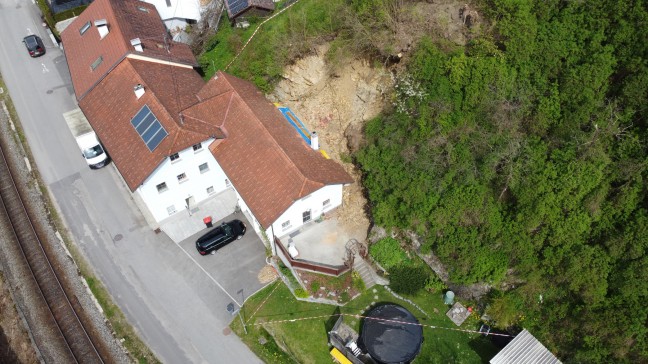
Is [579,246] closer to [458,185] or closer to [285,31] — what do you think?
[458,185]

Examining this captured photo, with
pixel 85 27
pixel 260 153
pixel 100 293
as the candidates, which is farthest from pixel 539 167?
pixel 85 27

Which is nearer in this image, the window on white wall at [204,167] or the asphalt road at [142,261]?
the asphalt road at [142,261]

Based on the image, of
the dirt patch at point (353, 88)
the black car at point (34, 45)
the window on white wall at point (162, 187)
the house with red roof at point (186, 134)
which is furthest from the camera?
the black car at point (34, 45)

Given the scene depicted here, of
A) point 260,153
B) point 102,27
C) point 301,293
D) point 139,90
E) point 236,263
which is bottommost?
point 301,293

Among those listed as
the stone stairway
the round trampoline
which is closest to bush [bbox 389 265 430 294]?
the stone stairway

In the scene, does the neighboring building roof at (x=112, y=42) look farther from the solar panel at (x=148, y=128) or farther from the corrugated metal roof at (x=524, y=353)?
the corrugated metal roof at (x=524, y=353)

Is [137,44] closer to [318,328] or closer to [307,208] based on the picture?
[307,208]

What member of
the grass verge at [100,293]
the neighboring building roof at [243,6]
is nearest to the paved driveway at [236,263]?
the grass verge at [100,293]
